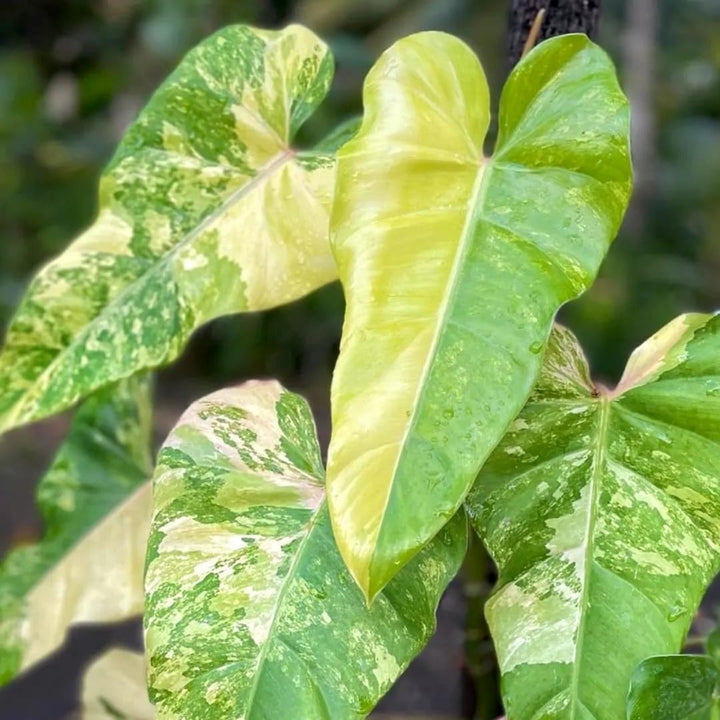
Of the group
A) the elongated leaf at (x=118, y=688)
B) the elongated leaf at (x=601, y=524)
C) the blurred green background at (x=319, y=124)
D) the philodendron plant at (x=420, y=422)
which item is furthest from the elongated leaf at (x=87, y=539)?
the blurred green background at (x=319, y=124)

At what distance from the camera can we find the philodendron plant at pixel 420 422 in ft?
1.41

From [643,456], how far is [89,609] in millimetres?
501

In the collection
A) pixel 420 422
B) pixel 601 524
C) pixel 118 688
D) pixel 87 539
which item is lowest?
pixel 118 688

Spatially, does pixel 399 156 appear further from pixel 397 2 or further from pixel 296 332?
pixel 397 2

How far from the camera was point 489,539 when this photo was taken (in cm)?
49

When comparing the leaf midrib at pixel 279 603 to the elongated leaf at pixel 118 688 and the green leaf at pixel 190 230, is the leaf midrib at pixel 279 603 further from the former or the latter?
the elongated leaf at pixel 118 688

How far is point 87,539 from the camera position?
830 mm

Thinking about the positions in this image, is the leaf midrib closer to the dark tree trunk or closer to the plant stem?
the plant stem

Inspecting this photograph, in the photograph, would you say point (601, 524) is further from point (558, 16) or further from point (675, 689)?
point (558, 16)

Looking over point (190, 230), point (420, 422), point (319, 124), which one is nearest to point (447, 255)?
point (420, 422)

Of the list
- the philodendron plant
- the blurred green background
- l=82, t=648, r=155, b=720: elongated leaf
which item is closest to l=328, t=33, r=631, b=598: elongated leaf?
the philodendron plant

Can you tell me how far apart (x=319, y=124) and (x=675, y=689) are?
2.06 metres

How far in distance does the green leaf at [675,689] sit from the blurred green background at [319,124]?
1.93m

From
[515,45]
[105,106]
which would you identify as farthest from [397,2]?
[515,45]
